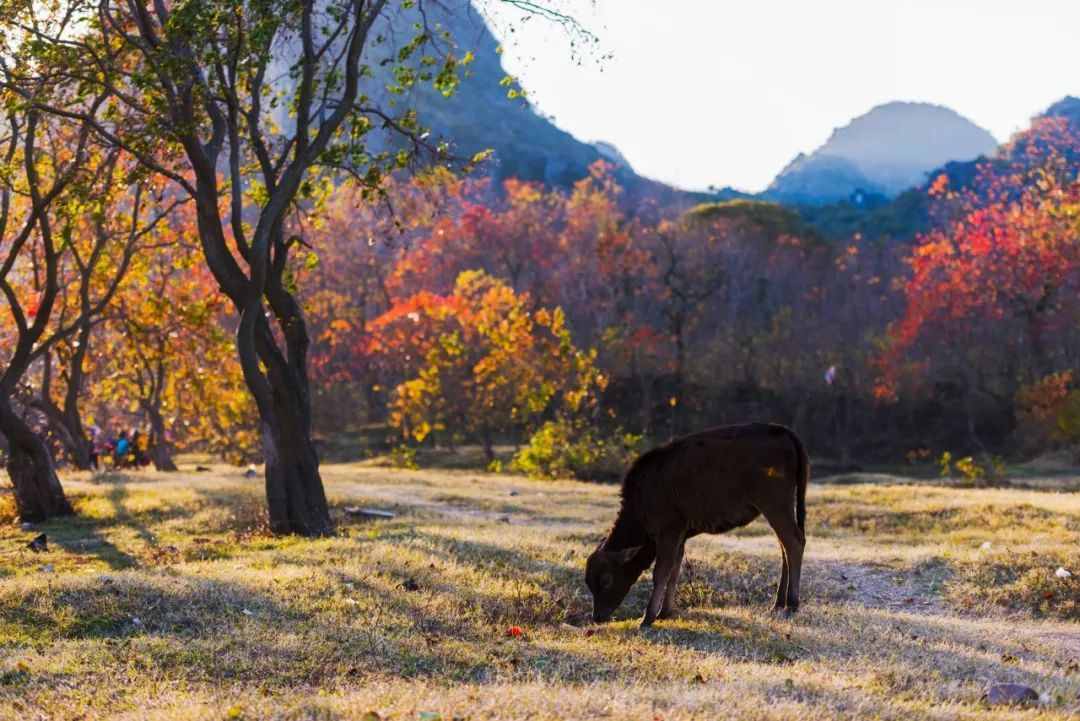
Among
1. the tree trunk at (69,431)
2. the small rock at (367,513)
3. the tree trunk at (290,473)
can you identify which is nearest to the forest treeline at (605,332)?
the tree trunk at (69,431)

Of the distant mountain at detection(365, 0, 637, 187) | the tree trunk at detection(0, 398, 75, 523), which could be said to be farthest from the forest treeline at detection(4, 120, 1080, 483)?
the distant mountain at detection(365, 0, 637, 187)

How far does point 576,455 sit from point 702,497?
72.1ft

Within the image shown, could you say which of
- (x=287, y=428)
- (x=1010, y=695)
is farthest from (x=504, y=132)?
(x=1010, y=695)

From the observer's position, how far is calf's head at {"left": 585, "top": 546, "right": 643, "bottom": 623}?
1095cm

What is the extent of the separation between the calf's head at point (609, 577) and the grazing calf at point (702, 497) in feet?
0.03

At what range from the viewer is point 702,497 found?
10773mm

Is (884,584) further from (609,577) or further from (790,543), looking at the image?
(609,577)

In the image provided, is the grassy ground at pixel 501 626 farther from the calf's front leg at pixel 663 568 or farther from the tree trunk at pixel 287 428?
the tree trunk at pixel 287 428

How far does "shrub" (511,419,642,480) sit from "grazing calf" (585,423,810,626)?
2115cm

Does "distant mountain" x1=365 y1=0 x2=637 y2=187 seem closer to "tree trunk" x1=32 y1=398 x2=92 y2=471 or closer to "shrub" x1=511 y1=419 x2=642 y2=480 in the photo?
"shrub" x1=511 y1=419 x2=642 y2=480

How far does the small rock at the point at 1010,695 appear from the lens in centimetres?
750

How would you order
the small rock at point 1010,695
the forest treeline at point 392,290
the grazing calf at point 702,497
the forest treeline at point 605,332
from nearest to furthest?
1. the small rock at point 1010,695
2. the grazing calf at point 702,497
3. the forest treeline at point 392,290
4. the forest treeline at point 605,332

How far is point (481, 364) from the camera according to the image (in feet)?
136

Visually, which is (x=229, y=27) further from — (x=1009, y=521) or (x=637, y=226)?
(x=637, y=226)
